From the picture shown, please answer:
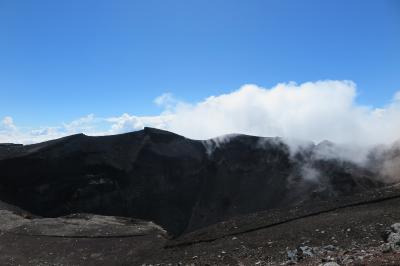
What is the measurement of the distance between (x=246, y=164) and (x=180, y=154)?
7934 mm

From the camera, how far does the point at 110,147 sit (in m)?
51.4

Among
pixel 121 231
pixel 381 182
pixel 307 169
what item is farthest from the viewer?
pixel 307 169

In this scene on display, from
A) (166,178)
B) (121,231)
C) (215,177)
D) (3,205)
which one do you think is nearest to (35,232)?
(121,231)

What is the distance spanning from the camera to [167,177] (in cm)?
5294


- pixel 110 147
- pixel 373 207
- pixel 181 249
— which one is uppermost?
pixel 110 147

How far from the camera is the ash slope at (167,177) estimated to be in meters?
47.1

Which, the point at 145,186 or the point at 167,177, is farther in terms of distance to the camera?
the point at 167,177

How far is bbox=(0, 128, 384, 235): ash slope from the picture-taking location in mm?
47062

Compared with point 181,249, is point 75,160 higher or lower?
higher

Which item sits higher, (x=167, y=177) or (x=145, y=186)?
(x=167, y=177)

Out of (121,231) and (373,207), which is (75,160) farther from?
(373,207)

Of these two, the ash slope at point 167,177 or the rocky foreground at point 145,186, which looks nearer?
the rocky foreground at point 145,186

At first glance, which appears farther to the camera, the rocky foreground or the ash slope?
the ash slope

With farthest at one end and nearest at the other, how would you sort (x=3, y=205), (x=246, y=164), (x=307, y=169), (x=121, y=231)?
(x=246, y=164)
(x=307, y=169)
(x=3, y=205)
(x=121, y=231)
